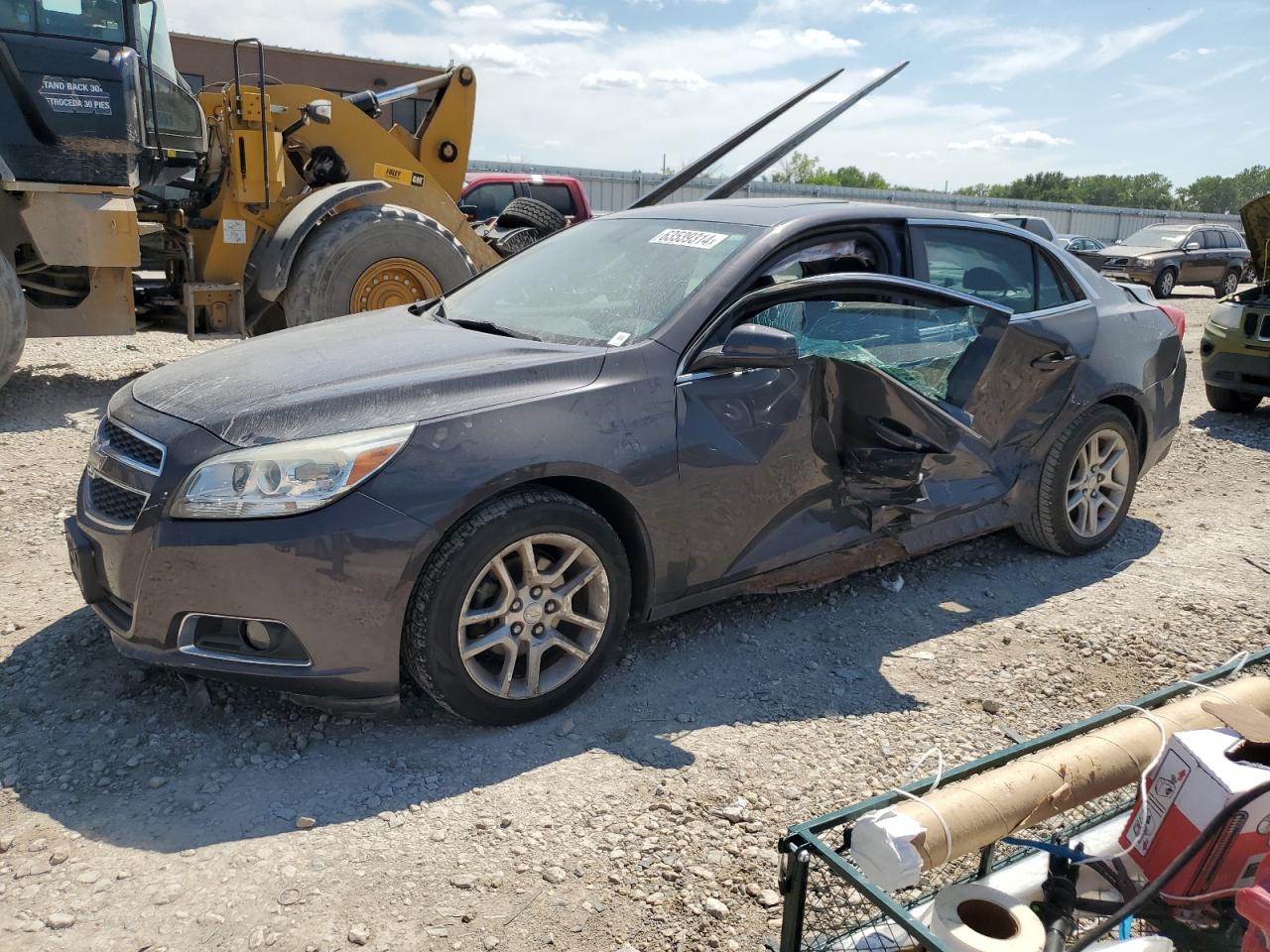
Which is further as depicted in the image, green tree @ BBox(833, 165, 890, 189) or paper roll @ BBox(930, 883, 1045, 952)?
green tree @ BBox(833, 165, 890, 189)

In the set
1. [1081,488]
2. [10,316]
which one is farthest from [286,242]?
[1081,488]

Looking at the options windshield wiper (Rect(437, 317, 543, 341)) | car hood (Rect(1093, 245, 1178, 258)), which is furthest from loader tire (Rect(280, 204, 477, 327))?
car hood (Rect(1093, 245, 1178, 258))

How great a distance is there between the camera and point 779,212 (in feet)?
12.7

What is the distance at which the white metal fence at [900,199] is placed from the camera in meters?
25.2

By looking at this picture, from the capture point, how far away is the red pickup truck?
1298cm

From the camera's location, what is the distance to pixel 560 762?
9.74 ft

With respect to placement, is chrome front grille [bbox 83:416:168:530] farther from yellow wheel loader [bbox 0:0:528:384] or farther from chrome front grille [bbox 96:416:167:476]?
yellow wheel loader [bbox 0:0:528:384]

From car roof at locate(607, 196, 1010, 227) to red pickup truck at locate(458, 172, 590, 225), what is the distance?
899cm

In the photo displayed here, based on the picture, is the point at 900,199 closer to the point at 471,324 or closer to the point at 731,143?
the point at 731,143

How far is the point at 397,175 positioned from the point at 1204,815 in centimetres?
837

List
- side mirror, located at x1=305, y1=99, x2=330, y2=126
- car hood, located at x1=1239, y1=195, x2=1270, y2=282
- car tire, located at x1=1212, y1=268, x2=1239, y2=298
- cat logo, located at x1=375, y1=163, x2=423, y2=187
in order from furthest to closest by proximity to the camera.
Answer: car tire, located at x1=1212, y1=268, x2=1239, y2=298 → cat logo, located at x1=375, y1=163, x2=423, y2=187 → car hood, located at x1=1239, y1=195, x2=1270, y2=282 → side mirror, located at x1=305, y1=99, x2=330, y2=126

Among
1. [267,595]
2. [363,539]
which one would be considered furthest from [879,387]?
[267,595]

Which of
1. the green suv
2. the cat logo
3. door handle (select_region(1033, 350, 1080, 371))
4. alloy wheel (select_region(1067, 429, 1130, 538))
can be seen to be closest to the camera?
door handle (select_region(1033, 350, 1080, 371))

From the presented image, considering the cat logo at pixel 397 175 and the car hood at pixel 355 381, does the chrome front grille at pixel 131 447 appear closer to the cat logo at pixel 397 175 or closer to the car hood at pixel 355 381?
the car hood at pixel 355 381
